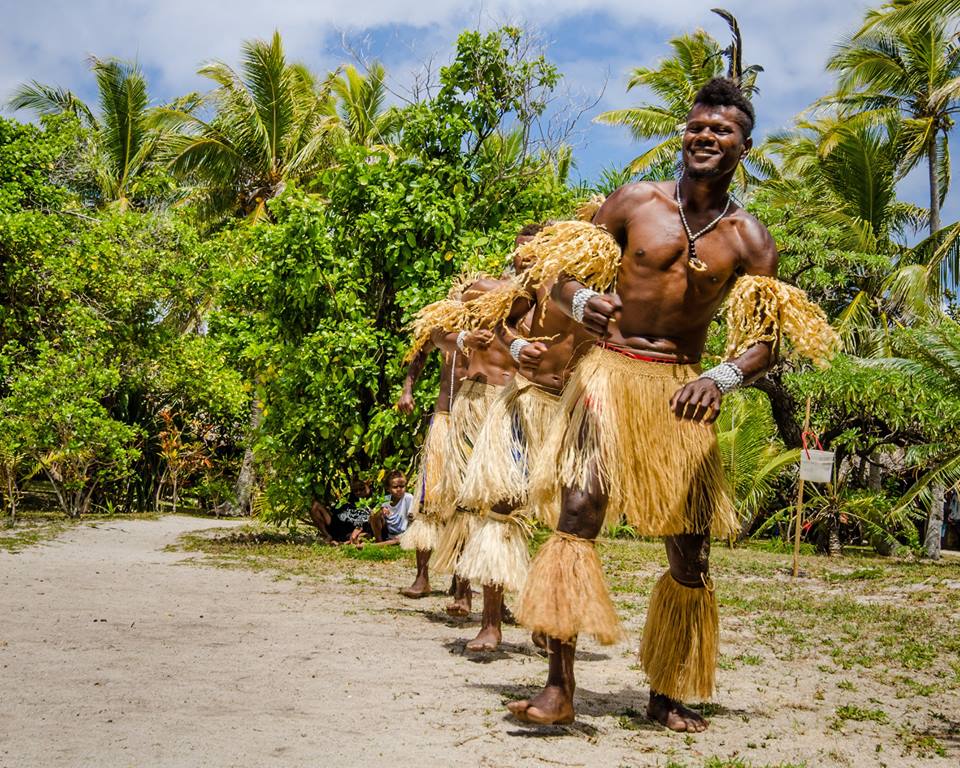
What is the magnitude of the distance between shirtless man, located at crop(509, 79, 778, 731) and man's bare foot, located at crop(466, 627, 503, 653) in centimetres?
124

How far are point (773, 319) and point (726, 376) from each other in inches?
10.8

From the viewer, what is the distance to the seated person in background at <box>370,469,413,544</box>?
9047 millimetres

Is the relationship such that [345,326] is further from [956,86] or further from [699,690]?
[956,86]

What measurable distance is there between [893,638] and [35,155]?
415 inches

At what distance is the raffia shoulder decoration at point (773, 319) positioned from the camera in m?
3.27

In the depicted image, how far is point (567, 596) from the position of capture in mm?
3082

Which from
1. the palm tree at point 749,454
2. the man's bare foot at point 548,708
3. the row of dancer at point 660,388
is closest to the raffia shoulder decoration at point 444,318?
the row of dancer at point 660,388

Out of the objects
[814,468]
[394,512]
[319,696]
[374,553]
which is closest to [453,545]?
[319,696]

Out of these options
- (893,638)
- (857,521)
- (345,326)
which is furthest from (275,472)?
(857,521)

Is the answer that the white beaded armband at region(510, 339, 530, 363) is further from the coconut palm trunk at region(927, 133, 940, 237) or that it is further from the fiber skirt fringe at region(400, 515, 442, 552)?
the coconut palm trunk at region(927, 133, 940, 237)

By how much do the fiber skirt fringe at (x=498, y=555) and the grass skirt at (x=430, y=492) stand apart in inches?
34.1

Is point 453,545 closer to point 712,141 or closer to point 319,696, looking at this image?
point 319,696

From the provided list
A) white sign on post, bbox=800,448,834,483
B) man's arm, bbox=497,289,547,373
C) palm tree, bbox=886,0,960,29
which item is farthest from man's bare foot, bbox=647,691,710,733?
palm tree, bbox=886,0,960,29

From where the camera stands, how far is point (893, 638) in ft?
17.8
